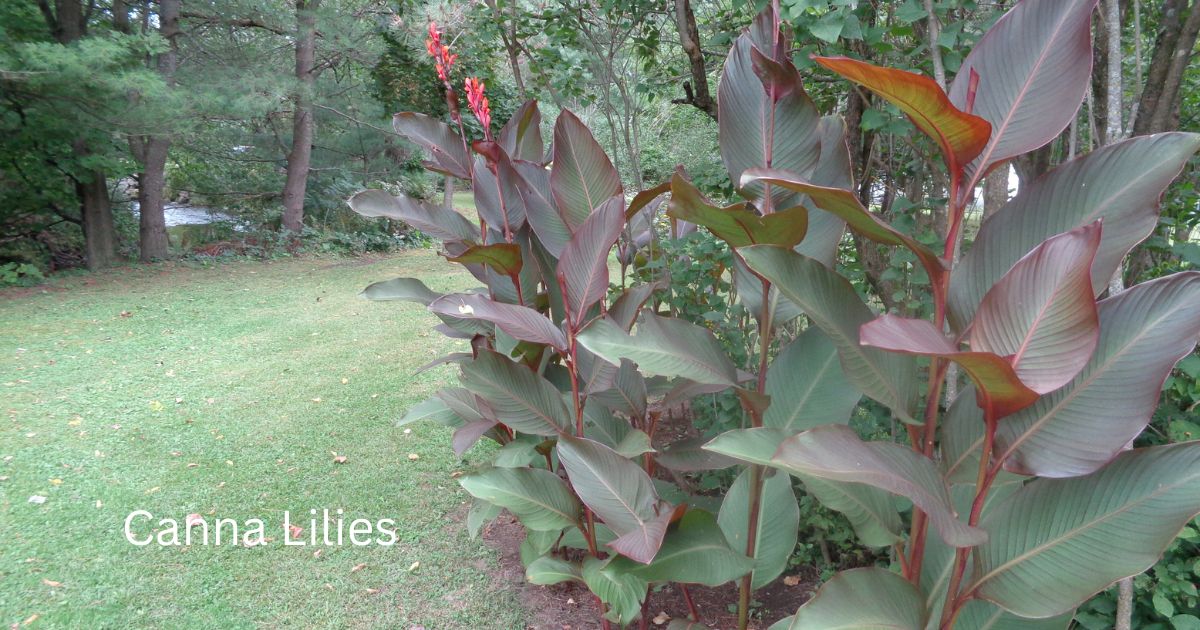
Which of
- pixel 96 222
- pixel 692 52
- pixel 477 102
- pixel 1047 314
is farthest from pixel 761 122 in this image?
pixel 96 222

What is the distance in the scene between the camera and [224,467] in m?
3.60

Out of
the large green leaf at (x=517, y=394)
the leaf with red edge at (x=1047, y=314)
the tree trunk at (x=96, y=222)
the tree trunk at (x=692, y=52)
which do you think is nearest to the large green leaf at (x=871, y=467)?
the leaf with red edge at (x=1047, y=314)

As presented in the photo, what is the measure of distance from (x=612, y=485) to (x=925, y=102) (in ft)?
3.55

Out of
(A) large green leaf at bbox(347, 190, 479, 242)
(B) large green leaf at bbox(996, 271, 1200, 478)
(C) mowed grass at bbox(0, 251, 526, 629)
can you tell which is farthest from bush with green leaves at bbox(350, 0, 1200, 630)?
(C) mowed grass at bbox(0, 251, 526, 629)

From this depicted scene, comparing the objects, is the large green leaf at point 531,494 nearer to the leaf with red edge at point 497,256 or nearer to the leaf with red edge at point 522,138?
the leaf with red edge at point 497,256

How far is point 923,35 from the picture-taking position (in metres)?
2.54

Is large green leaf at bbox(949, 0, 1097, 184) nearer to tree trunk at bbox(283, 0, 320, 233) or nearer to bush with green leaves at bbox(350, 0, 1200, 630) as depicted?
bush with green leaves at bbox(350, 0, 1200, 630)

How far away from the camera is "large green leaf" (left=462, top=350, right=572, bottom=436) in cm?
192

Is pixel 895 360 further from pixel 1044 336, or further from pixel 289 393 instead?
pixel 289 393

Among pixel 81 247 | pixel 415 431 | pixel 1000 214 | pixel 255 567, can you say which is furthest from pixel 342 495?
pixel 81 247

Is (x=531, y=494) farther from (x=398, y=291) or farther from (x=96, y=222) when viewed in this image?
(x=96, y=222)

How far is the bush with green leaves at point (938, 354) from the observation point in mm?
960

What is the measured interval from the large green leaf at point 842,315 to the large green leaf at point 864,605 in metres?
0.30

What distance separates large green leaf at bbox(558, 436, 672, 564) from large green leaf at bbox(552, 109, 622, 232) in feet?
2.00
